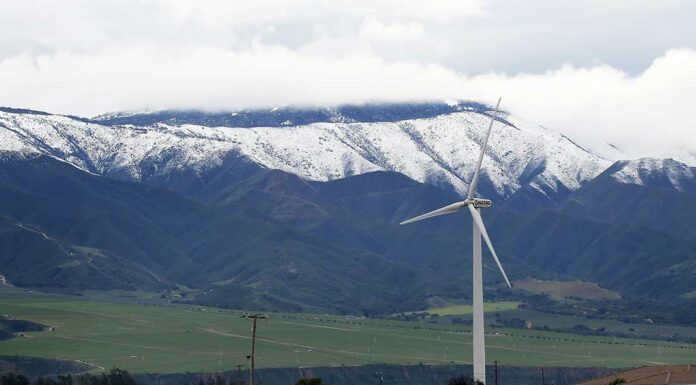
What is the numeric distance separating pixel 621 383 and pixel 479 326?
24.7 meters

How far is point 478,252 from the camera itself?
14538cm

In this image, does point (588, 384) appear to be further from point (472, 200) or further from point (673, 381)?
point (472, 200)

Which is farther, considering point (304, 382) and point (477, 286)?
point (304, 382)

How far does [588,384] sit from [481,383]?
29.3 metres

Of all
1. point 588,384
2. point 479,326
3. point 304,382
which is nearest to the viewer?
point 479,326

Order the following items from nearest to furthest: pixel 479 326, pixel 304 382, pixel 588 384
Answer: pixel 479 326
pixel 304 382
pixel 588 384

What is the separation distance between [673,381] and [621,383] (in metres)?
5.19

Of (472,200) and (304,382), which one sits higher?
(472,200)

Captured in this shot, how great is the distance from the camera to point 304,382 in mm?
151125

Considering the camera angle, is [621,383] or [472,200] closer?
[472,200]

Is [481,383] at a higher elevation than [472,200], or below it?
below

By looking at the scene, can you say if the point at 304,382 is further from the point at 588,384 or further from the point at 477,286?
the point at 588,384

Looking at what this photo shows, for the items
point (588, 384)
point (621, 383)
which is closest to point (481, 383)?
point (621, 383)

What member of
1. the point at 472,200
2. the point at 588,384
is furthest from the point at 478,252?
the point at 588,384
